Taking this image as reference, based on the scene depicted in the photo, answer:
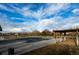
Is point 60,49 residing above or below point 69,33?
below

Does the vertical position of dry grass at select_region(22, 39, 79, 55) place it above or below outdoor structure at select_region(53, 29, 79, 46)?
below

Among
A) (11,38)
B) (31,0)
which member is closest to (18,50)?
(11,38)

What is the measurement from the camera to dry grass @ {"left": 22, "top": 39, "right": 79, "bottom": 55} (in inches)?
111

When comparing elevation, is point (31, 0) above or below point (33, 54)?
above

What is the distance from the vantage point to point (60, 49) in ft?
9.30

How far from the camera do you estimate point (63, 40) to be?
2848 millimetres

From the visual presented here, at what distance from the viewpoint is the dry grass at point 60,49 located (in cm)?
Answer: 282

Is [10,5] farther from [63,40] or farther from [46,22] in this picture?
[63,40]

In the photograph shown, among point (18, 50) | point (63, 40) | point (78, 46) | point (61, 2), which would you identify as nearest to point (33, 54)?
point (18, 50)

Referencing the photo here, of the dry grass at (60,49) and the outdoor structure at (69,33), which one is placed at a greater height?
the outdoor structure at (69,33)

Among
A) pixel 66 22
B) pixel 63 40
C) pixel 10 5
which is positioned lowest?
pixel 63 40

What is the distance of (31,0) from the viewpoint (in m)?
2.85
